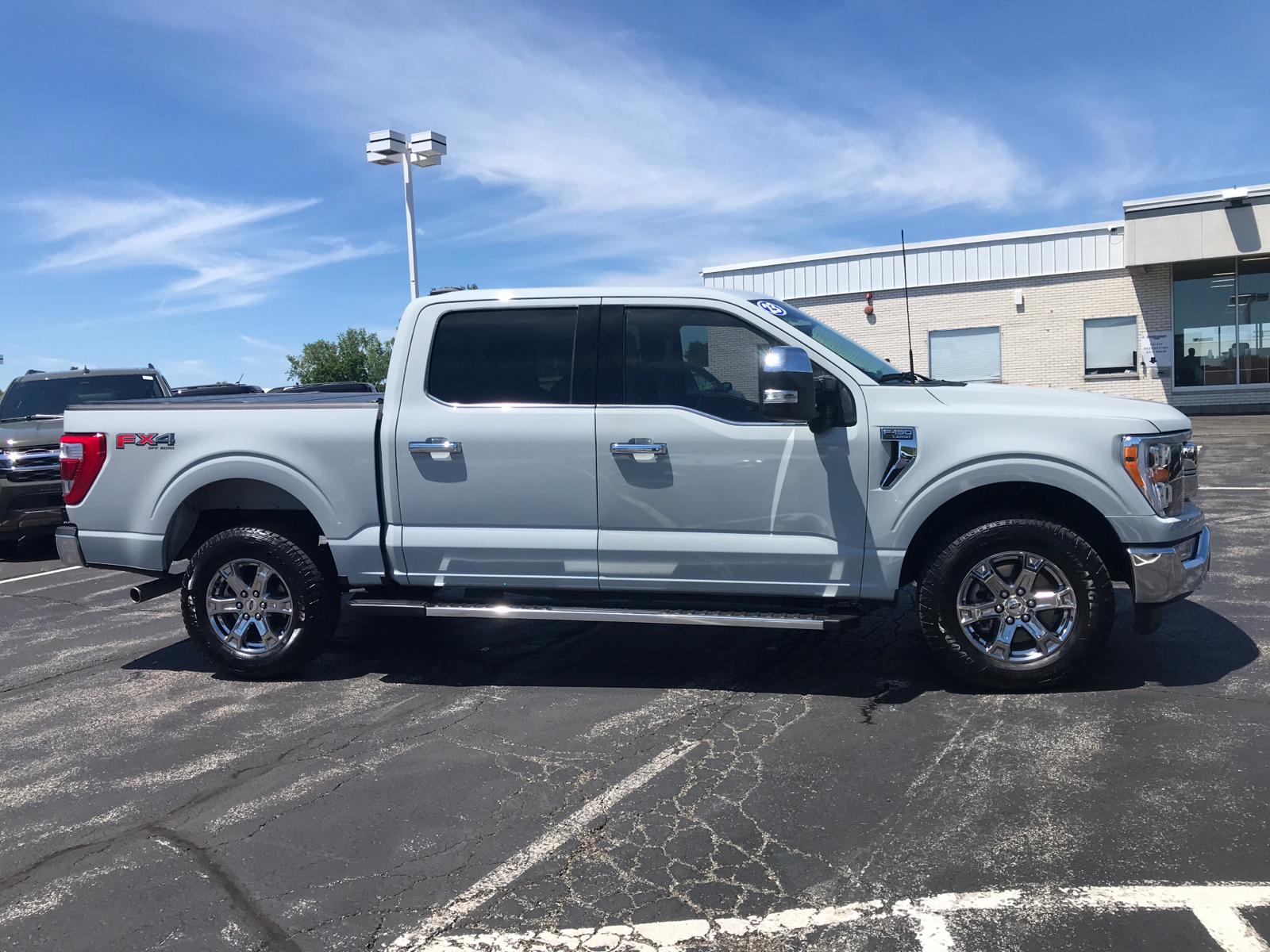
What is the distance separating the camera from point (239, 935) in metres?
3.03

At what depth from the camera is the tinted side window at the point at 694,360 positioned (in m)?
5.10

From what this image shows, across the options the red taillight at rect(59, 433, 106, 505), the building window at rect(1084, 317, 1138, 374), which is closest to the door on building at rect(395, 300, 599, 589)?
the red taillight at rect(59, 433, 106, 505)

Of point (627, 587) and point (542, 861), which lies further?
point (627, 587)

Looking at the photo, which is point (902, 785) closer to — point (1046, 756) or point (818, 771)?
point (818, 771)

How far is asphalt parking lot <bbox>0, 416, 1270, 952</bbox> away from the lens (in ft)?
9.98

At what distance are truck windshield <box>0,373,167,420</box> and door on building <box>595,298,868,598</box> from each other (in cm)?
881

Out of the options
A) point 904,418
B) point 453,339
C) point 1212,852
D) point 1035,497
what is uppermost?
point 453,339

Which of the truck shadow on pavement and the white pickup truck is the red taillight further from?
the truck shadow on pavement

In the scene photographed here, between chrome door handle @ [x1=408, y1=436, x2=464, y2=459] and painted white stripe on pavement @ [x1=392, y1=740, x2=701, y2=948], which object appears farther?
chrome door handle @ [x1=408, y1=436, x2=464, y2=459]

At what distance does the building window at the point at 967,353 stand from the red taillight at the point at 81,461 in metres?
23.9

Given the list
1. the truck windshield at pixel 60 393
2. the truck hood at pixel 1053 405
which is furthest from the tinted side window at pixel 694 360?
the truck windshield at pixel 60 393

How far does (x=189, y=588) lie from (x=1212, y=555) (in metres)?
7.73

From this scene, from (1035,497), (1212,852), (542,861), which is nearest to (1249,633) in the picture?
(1035,497)

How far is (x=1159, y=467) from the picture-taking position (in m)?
4.80
